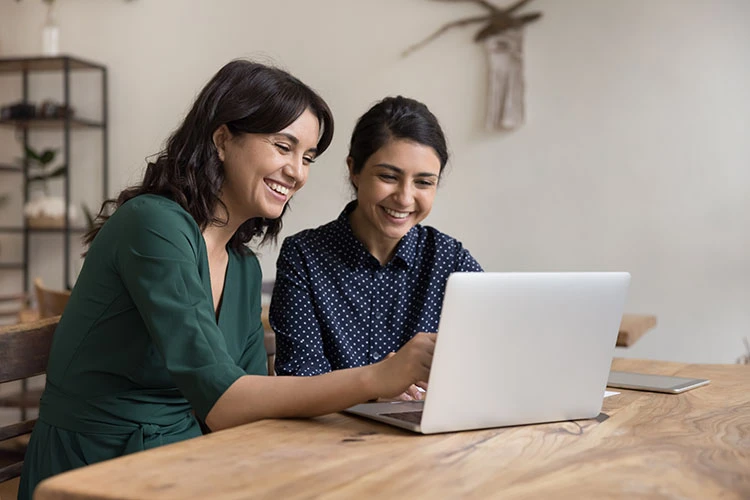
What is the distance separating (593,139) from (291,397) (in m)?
2.83

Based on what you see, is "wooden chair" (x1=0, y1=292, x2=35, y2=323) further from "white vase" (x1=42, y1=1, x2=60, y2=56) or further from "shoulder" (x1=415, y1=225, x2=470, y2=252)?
"shoulder" (x1=415, y1=225, x2=470, y2=252)

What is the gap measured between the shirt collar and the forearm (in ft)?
2.49

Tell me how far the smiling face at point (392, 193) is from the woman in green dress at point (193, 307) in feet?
0.71

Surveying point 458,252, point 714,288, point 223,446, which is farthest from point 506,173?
point 223,446

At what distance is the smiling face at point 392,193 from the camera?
5.96ft

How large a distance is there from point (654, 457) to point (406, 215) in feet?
3.29

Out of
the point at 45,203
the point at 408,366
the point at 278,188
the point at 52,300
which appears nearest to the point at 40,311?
the point at 52,300

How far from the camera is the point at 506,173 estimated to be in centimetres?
373

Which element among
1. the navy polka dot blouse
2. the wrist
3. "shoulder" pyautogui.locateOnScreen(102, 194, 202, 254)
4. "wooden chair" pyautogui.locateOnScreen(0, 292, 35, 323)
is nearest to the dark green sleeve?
"shoulder" pyautogui.locateOnScreen(102, 194, 202, 254)

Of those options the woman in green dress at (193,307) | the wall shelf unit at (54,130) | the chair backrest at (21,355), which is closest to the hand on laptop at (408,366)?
the woman in green dress at (193,307)

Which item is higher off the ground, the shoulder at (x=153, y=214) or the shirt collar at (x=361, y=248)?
the shoulder at (x=153, y=214)

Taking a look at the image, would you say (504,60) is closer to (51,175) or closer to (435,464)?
(51,175)

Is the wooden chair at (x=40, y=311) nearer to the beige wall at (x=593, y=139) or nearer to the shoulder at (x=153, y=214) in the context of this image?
the beige wall at (x=593, y=139)

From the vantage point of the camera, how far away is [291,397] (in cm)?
105
